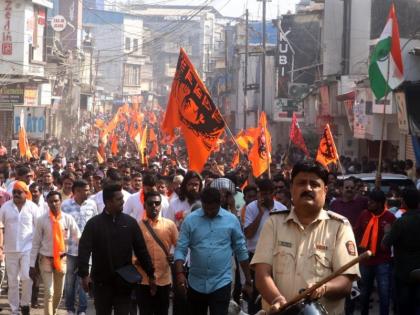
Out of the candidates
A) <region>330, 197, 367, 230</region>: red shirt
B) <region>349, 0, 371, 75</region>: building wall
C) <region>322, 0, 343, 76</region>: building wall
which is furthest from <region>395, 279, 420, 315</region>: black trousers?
<region>322, 0, 343, 76</region>: building wall

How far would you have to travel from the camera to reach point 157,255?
9578 mm

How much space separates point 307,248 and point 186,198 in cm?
590

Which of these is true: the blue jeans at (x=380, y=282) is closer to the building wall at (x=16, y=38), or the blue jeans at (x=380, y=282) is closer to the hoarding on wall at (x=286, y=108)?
the hoarding on wall at (x=286, y=108)

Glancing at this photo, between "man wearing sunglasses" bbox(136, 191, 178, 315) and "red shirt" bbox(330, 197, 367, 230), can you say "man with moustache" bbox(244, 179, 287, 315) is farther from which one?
"red shirt" bbox(330, 197, 367, 230)

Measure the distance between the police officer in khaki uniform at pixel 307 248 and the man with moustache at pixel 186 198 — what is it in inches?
222

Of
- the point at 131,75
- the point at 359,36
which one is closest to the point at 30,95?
the point at 359,36

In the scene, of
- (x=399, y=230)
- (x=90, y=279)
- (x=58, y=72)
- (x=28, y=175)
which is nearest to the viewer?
(x=90, y=279)

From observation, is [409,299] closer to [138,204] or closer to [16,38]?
[138,204]

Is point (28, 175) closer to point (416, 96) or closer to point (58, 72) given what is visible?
point (416, 96)

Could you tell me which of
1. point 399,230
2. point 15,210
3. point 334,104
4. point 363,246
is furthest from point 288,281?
point 334,104

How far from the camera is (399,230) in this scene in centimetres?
957

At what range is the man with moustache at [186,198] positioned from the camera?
11.1m

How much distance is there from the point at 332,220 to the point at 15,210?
6.76m

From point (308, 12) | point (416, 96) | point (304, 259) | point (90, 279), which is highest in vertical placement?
point (308, 12)
